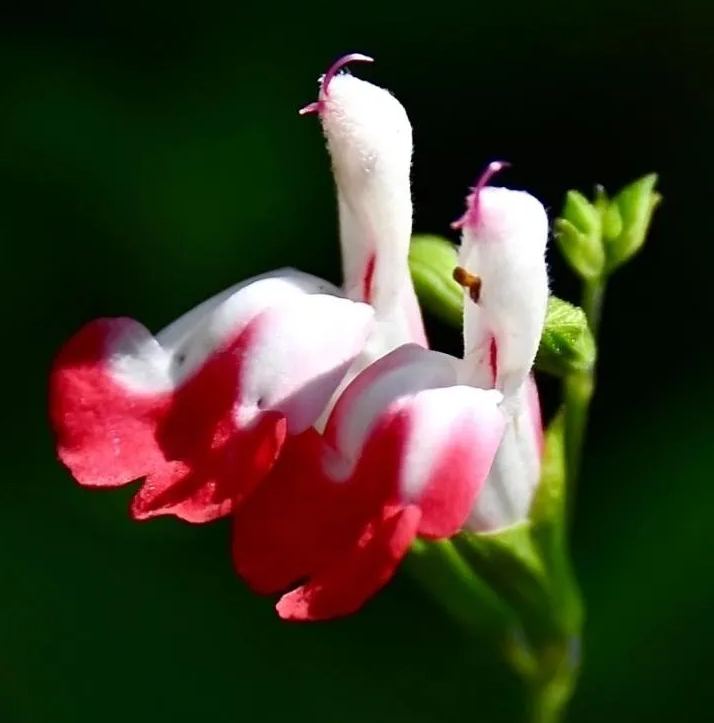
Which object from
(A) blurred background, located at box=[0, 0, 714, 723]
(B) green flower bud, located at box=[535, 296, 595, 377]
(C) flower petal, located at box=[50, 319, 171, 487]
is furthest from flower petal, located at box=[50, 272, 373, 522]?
(A) blurred background, located at box=[0, 0, 714, 723]

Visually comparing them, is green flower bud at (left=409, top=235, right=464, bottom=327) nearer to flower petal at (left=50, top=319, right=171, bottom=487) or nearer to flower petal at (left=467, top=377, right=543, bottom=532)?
flower petal at (left=467, top=377, right=543, bottom=532)

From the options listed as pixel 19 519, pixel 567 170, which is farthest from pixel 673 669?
pixel 19 519

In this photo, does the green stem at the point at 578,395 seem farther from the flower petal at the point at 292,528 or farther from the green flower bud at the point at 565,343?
the flower petal at the point at 292,528

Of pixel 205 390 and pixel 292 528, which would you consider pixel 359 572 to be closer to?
pixel 292 528

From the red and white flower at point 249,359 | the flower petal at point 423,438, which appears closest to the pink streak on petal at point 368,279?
the red and white flower at point 249,359

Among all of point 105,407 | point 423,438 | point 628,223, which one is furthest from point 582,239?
point 105,407

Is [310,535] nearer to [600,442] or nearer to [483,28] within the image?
[600,442]
